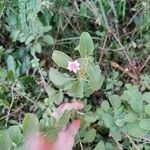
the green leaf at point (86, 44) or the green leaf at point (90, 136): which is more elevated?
the green leaf at point (86, 44)

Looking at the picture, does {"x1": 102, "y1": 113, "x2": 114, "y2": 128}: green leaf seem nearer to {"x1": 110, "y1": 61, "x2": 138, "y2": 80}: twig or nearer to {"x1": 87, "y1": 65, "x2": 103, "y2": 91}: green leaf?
{"x1": 87, "y1": 65, "x2": 103, "y2": 91}: green leaf

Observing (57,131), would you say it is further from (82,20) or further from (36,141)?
(82,20)

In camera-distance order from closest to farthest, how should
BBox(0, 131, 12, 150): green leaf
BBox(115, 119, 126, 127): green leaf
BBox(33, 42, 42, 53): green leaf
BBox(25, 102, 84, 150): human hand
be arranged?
1. BBox(25, 102, 84, 150): human hand
2. BBox(0, 131, 12, 150): green leaf
3. BBox(115, 119, 126, 127): green leaf
4. BBox(33, 42, 42, 53): green leaf

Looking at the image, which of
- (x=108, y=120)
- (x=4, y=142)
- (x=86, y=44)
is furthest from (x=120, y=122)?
(x=4, y=142)

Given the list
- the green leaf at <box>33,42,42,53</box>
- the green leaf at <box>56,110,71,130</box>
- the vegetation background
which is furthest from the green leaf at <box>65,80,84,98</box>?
the green leaf at <box>33,42,42,53</box>

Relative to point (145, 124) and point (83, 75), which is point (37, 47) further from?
point (145, 124)

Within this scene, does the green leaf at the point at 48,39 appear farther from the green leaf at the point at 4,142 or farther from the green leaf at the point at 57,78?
the green leaf at the point at 4,142

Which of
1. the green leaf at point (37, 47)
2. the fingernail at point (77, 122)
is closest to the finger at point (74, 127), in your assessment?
the fingernail at point (77, 122)
